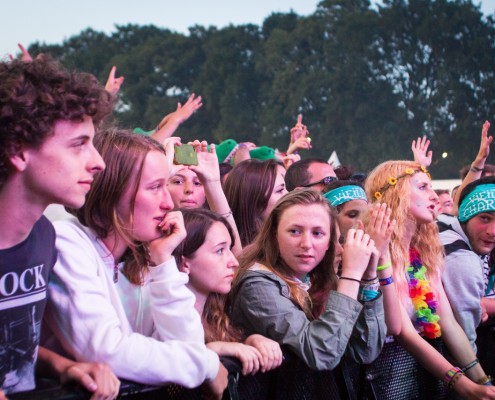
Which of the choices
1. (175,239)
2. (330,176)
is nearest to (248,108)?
(330,176)

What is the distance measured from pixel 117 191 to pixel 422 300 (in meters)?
1.79

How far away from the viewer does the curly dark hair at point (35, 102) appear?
1.81 metres

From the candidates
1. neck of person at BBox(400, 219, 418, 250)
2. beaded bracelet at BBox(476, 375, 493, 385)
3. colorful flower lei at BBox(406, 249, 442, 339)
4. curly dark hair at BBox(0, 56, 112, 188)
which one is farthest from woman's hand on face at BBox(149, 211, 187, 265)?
beaded bracelet at BBox(476, 375, 493, 385)

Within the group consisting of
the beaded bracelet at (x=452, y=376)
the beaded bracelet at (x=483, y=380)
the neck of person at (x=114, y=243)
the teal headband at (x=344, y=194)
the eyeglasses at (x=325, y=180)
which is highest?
the eyeglasses at (x=325, y=180)

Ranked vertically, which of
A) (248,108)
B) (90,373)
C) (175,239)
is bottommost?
(90,373)

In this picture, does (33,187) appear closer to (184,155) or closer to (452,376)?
(184,155)

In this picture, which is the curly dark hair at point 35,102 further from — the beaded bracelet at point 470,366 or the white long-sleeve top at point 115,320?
the beaded bracelet at point 470,366

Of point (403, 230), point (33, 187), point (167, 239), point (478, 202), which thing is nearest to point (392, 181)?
point (403, 230)

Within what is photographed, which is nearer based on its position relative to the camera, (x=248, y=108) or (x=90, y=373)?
(x=90, y=373)

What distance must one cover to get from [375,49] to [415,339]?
39.7 m

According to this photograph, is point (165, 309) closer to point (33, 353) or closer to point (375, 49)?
point (33, 353)

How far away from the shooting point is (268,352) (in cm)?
231

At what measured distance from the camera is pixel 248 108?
1700 inches

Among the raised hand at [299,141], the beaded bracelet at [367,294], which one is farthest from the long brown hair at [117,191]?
the raised hand at [299,141]
